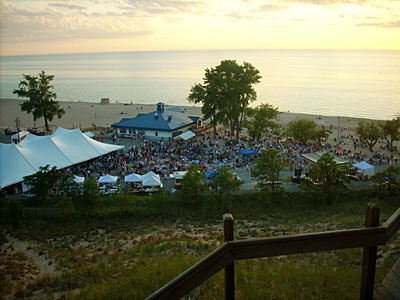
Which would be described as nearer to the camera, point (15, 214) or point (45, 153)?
point (15, 214)

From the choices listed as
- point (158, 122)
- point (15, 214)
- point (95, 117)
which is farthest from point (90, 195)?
point (95, 117)

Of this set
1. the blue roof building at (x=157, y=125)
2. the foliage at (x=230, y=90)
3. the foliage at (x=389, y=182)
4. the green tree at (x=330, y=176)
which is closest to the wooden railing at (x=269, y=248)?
the green tree at (x=330, y=176)

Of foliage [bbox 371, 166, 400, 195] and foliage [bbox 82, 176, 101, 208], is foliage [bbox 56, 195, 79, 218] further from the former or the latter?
foliage [bbox 371, 166, 400, 195]

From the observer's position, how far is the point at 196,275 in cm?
292

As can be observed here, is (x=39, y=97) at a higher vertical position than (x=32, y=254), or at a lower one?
higher

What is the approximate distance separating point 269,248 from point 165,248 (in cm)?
910

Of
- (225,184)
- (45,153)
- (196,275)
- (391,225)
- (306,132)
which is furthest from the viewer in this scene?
(306,132)

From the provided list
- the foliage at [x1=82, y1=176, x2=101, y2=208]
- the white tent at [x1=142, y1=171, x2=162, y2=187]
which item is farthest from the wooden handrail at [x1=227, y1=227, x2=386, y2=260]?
the white tent at [x1=142, y1=171, x2=162, y2=187]

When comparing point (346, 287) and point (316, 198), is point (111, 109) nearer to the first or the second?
point (316, 198)

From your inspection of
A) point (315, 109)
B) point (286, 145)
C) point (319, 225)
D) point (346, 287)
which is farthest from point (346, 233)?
point (315, 109)

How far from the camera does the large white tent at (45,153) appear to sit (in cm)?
2364

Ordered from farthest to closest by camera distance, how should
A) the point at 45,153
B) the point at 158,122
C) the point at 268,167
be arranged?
the point at 158,122 → the point at 45,153 → the point at 268,167

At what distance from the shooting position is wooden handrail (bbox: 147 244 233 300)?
9.35 feet

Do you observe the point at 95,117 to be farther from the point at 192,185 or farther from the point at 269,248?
the point at 269,248
